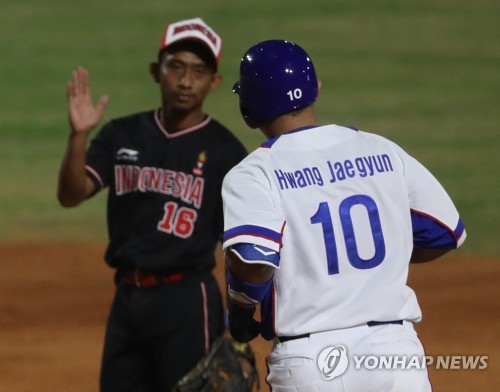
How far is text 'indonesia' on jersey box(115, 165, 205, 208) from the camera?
545 cm

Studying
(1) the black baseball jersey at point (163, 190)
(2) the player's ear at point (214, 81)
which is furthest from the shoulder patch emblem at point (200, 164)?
(2) the player's ear at point (214, 81)

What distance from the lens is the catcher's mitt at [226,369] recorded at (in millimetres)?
5277

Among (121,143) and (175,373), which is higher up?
(121,143)

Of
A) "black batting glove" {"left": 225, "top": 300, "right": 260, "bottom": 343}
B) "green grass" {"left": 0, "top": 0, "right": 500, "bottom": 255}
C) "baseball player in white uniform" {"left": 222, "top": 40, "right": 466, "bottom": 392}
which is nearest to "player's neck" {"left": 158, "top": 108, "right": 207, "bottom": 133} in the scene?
"baseball player in white uniform" {"left": 222, "top": 40, "right": 466, "bottom": 392}

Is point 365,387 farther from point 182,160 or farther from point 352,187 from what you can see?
point 182,160

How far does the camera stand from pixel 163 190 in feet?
18.0

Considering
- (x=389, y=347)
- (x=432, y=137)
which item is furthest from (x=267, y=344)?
(x=432, y=137)

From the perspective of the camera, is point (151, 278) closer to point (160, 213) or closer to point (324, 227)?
point (160, 213)

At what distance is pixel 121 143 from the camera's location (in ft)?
18.4

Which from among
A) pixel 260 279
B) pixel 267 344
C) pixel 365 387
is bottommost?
pixel 267 344

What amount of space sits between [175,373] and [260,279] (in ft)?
5.84

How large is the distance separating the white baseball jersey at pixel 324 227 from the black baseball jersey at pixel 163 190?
163 centimetres
